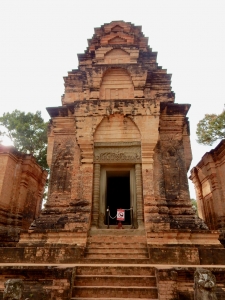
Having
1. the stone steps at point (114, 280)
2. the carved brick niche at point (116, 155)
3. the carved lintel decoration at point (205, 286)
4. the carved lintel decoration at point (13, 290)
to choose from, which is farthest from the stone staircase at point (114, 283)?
the carved brick niche at point (116, 155)

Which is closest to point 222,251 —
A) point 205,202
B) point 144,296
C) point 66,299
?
point 144,296

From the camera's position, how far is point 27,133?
22625 millimetres

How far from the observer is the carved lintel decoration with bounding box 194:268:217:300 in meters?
4.31

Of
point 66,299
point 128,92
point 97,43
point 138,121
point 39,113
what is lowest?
point 66,299

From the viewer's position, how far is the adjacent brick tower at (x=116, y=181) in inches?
238

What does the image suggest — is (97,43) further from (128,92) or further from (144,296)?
(144,296)

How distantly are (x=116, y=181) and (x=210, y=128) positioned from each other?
26.2ft

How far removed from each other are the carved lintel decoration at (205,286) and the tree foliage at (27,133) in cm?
1985

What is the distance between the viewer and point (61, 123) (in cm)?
1114

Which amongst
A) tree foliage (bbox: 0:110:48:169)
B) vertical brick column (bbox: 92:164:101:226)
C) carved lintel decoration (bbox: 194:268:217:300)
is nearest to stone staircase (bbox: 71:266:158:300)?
carved lintel decoration (bbox: 194:268:217:300)

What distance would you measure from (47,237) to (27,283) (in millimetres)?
2528

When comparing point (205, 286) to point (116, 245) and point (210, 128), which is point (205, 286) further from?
point (210, 128)

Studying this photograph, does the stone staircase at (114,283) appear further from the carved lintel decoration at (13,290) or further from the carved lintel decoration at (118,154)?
the carved lintel decoration at (118,154)

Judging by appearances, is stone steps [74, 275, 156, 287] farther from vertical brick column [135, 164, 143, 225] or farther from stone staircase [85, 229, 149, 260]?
vertical brick column [135, 164, 143, 225]
